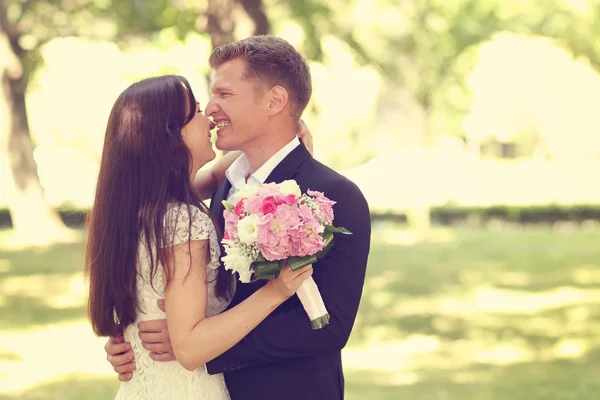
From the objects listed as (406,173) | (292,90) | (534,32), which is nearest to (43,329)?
(292,90)

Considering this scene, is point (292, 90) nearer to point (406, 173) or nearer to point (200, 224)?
point (200, 224)

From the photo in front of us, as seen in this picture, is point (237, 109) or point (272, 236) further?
point (237, 109)

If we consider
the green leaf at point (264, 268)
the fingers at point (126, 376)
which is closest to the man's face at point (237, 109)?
the green leaf at point (264, 268)

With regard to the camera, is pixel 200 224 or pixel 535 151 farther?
pixel 535 151

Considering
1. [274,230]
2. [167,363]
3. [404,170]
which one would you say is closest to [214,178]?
[167,363]

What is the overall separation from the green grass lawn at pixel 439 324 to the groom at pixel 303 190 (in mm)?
5520

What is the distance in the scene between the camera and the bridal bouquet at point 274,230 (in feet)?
9.60

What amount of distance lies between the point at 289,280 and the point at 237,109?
938 mm

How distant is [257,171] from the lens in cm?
368

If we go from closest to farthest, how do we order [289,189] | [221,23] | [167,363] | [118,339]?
[289,189]
[167,363]
[118,339]
[221,23]

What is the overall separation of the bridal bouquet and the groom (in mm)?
324

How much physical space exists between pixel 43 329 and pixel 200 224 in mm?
10306

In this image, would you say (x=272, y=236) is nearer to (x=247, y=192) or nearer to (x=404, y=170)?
(x=247, y=192)

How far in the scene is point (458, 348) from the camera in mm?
11430
